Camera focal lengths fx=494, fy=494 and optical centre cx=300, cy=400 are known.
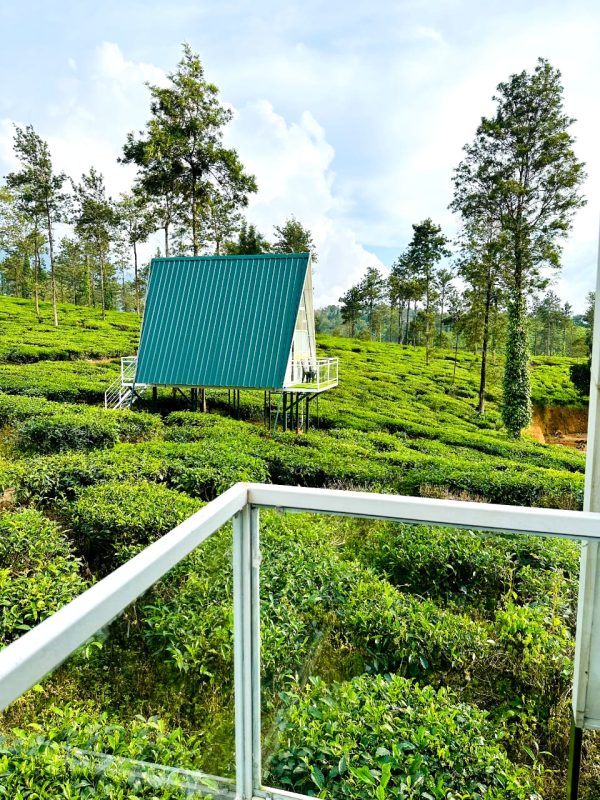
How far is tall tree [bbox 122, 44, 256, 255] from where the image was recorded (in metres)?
11.0

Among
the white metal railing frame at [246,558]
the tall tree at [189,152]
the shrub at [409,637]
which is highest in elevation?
the tall tree at [189,152]

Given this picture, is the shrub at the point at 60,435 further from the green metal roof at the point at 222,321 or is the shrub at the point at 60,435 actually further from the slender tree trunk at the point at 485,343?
the slender tree trunk at the point at 485,343

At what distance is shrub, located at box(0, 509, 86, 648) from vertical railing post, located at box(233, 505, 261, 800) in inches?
58.5

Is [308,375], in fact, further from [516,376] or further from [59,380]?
[59,380]

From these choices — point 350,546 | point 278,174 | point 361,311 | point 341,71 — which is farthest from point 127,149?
point 350,546

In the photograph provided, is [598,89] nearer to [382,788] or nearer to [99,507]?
[99,507]

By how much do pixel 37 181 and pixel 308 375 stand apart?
8642 mm

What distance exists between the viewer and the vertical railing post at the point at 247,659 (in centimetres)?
92

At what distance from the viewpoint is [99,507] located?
3.48 meters

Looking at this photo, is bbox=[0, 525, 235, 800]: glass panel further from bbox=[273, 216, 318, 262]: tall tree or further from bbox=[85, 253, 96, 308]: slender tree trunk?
bbox=[85, 253, 96, 308]: slender tree trunk

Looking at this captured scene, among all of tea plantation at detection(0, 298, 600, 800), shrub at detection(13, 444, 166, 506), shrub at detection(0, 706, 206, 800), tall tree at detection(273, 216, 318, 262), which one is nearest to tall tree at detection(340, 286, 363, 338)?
tall tree at detection(273, 216, 318, 262)

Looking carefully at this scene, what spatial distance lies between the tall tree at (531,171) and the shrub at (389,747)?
425 inches

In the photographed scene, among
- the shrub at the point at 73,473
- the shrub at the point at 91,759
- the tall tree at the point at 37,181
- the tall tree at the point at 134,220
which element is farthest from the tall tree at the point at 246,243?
the shrub at the point at 91,759

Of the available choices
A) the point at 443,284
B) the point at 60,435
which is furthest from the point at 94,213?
the point at 60,435
